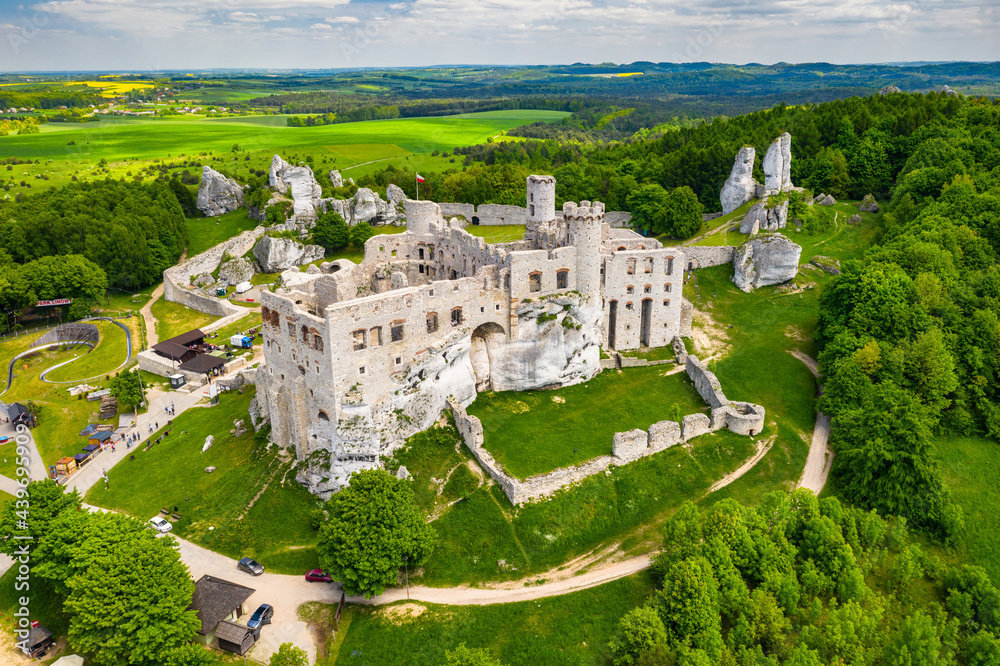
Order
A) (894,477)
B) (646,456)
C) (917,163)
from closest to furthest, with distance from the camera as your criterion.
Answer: (894,477) < (646,456) < (917,163)

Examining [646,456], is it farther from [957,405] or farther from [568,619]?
[957,405]

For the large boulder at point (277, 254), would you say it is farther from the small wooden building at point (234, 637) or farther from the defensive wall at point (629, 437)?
the small wooden building at point (234, 637)

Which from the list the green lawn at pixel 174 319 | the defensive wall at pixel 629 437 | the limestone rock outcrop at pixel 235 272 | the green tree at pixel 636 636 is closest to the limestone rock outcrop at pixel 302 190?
the limestone rock outcrop at pixel 235 272

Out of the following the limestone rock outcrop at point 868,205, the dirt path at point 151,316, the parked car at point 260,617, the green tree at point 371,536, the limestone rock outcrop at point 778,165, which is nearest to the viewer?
the parked car at point 260,617

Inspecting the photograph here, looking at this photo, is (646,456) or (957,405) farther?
(957,405)

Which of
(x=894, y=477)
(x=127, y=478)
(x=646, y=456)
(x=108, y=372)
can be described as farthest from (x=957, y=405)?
(x=108, y=372)
